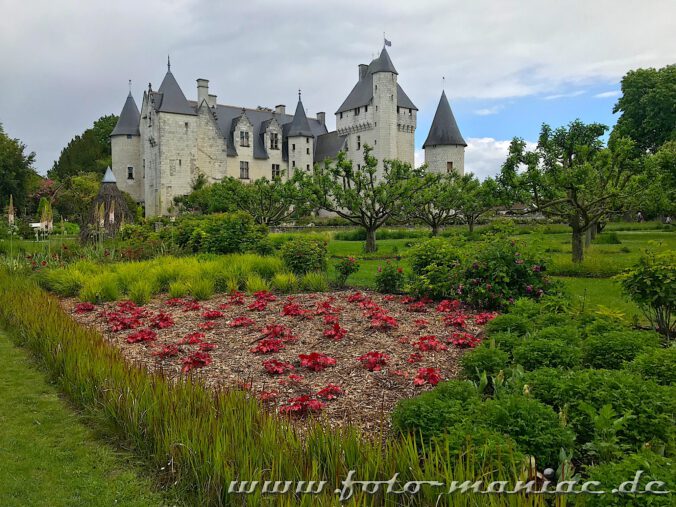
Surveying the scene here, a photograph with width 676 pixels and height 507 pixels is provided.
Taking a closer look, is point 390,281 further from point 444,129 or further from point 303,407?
point 444,129

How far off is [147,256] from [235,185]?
14.1 metres

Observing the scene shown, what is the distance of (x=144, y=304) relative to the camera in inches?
344

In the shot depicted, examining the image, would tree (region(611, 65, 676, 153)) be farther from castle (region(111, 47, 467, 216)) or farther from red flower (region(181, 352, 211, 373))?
red flower (region(181, 352, 211, 373))

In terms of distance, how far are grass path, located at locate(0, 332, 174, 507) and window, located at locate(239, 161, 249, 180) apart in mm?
50294

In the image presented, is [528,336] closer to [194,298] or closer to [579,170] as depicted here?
[194,298]

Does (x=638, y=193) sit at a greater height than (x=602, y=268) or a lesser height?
greater

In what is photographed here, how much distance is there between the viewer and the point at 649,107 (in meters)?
36.2

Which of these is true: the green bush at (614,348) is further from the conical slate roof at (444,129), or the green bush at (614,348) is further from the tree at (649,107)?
the conical slate roof at (444,129)

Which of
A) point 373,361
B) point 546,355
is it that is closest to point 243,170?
point 373,361

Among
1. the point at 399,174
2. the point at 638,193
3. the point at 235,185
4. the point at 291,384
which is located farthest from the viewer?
the point at 235,185

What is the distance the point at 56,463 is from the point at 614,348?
443cm

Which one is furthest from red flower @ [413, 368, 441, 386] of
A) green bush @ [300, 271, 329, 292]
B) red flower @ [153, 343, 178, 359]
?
green bush @ [300, 271, 329, 292]

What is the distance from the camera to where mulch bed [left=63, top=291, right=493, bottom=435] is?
172 inches

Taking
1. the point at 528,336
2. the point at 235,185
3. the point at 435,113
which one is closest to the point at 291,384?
the point at 528,336
